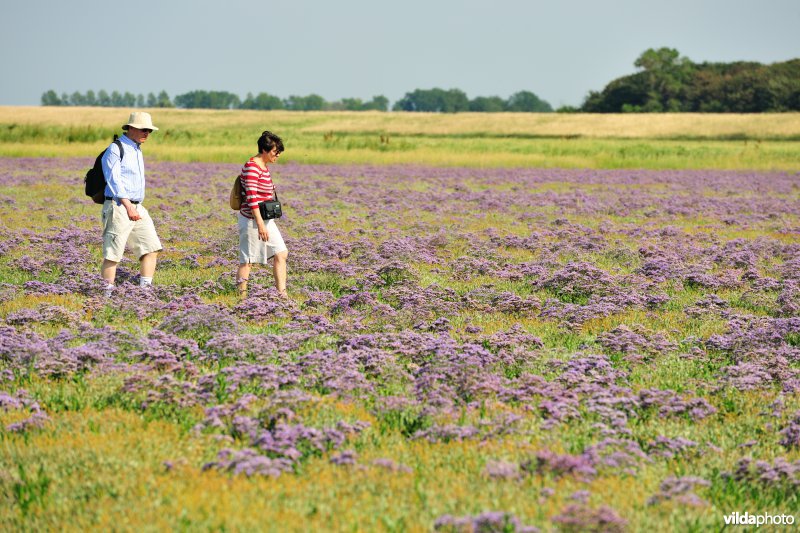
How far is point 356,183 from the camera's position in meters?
33.0

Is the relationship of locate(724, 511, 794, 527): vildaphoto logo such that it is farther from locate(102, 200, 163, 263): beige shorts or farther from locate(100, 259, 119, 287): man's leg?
locate(100, 259, 119, 287): man's leg

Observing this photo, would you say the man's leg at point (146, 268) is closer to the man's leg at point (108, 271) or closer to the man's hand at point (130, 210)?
the man's leg at point (108, 271)

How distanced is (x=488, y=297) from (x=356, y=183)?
22167 mm

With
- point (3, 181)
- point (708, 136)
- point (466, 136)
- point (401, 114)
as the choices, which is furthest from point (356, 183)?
point (401, 114)

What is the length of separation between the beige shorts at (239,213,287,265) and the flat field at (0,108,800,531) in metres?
0.58

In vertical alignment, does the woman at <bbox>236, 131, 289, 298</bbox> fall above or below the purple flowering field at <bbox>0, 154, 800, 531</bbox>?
above

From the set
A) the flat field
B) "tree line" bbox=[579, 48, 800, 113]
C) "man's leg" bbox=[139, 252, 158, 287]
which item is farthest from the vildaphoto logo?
"tree line" bbox=[579, 48, 800, 113]

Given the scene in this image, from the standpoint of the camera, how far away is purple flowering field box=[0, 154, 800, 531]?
4996 mm

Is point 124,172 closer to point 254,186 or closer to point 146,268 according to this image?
point 146,268

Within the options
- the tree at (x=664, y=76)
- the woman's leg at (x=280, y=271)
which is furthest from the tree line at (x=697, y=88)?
the woman's leg at (x=280, y=271)

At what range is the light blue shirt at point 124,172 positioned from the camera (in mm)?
10578

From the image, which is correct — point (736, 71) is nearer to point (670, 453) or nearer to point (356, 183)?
point (356, 183)

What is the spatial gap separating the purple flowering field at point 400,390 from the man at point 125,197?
0.64m

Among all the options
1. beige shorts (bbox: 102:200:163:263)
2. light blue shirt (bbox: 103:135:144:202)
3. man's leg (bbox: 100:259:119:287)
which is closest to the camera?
light blue shirt (bbox: 103:135:144:202)
